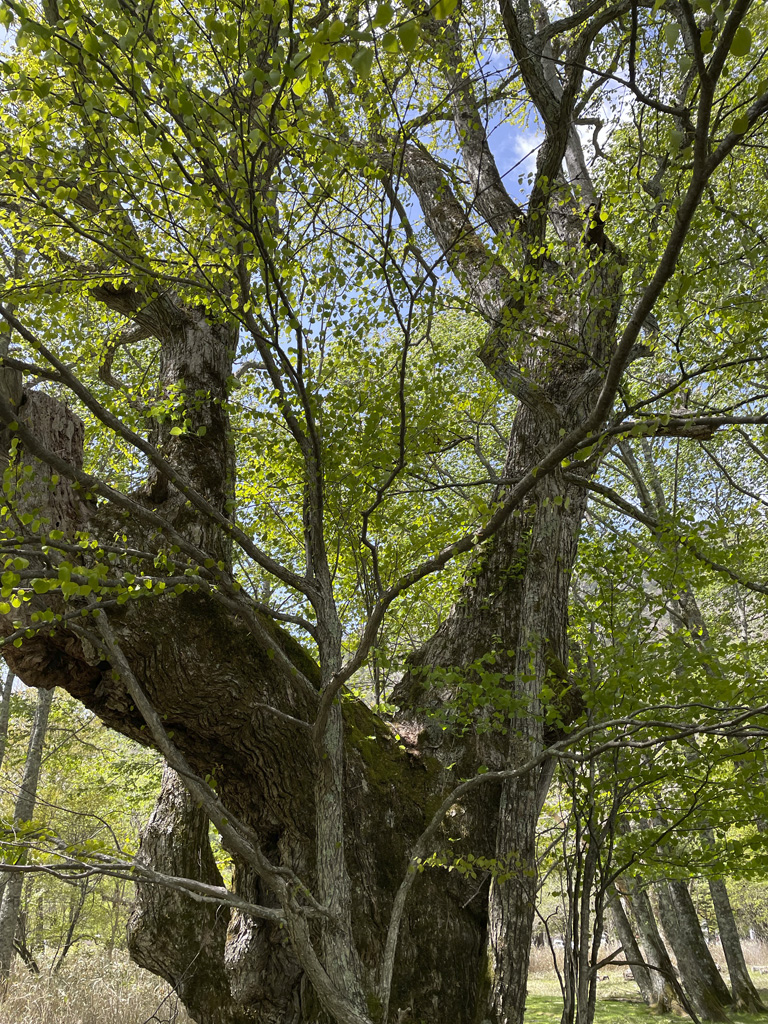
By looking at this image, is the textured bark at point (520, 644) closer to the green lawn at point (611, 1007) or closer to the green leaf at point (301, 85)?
the green leaf at point (301, 85)

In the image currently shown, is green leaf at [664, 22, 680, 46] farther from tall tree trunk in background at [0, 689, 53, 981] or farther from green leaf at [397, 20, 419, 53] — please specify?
tall tree trunk in background at [0, 689, 53, 981]

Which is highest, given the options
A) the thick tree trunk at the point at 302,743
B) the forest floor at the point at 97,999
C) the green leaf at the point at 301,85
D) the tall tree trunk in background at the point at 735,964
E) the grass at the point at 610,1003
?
the green leaf at the point at 301,85

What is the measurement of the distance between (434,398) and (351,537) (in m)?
1.22

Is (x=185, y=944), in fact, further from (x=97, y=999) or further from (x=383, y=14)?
(x=97, y=999)

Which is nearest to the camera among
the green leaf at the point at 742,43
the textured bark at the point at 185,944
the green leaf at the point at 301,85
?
the green leaf at the point at 742,43

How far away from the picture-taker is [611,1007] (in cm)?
1103

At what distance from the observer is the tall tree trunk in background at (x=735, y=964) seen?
9.85m

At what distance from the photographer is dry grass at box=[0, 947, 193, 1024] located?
7.50 m

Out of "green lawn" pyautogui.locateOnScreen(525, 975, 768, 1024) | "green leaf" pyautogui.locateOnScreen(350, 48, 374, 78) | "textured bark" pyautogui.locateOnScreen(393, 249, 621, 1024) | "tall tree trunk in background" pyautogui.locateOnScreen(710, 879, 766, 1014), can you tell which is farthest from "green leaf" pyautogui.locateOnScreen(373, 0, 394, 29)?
"tall tree trunk in background" pyautogui.locateOnScreen(710, 879, 766, 1014)

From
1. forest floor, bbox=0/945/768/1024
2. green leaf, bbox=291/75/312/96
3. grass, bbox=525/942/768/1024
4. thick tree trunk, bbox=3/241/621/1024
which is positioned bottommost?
grass, bbox=525/942/768/1024

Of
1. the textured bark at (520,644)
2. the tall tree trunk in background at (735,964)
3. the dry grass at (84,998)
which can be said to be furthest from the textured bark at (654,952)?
the textured bark at (520,644)

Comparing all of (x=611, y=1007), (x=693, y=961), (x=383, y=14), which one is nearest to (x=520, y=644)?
(x=383, y=14)

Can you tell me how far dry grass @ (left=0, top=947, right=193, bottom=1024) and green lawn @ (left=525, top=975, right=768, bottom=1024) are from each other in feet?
15.3

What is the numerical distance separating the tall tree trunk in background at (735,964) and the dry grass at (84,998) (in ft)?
26.0
